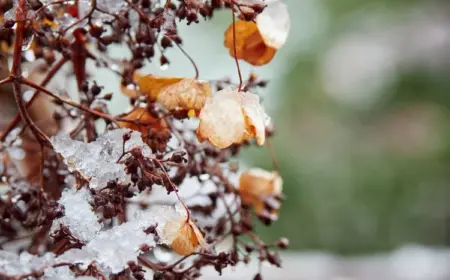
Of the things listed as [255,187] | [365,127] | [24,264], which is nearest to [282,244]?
[255,187]

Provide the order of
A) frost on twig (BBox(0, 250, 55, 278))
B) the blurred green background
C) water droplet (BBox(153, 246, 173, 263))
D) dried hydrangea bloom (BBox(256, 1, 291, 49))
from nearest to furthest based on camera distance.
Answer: frost on twig (BBox(0, 250, 55, 278)) → dried hydrangea bloom (BBox(256, 1, 291, 49)) → water droplet (BBox(153, 246, 173, 263)) → the blurred green background

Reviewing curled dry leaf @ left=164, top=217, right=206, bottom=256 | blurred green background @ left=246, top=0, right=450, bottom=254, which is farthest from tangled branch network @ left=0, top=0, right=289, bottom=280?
blurred green background @ left=246, top=0, right=450, bottom=254

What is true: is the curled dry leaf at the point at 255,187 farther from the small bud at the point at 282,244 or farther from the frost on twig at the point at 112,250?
the frost on twig at the point at 112,250

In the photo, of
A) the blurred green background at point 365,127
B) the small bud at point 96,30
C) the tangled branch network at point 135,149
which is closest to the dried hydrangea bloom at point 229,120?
the tangled branch network at point 135,149

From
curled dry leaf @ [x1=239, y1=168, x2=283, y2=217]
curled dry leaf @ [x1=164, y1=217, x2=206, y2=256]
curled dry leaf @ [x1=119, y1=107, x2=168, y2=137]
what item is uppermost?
curled dry leaf @ [x1=119, y1=107, x2=168, y2=137]

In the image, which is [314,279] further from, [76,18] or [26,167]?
[76,18]

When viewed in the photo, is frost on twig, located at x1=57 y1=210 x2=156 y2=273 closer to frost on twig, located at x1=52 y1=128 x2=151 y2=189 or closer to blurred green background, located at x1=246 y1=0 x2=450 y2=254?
frost on twig, located at x1=52 y1=128 x2=151 y2=189
